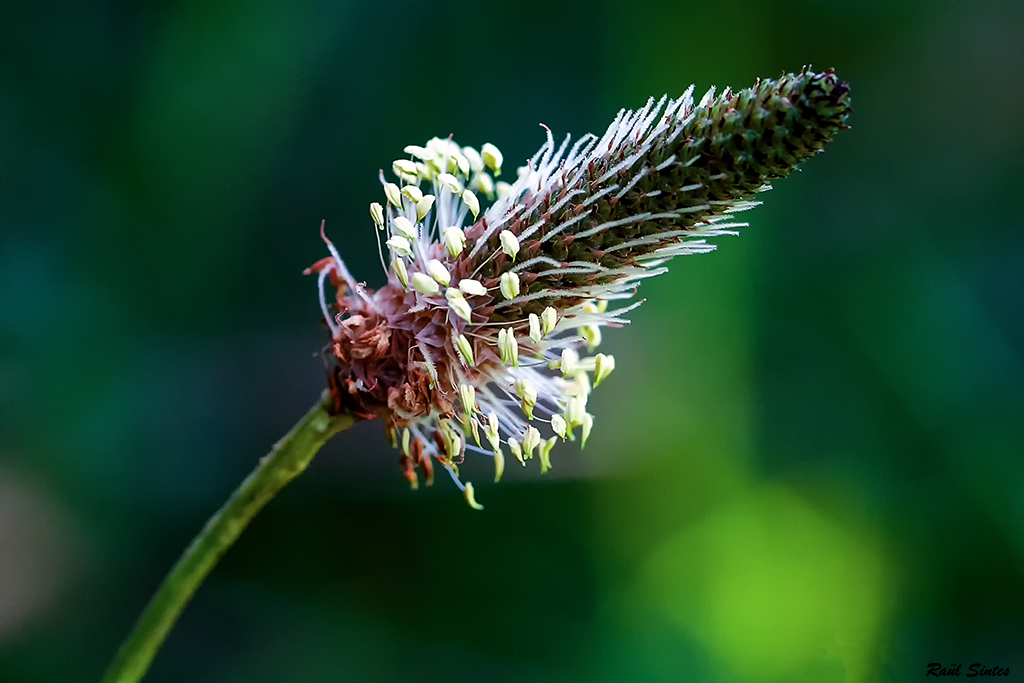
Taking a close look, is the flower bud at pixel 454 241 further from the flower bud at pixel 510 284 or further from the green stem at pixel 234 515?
the green stem at pixel 234 515

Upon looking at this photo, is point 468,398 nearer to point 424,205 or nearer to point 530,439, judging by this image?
point 530,439

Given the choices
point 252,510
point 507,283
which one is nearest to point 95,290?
point 252,510

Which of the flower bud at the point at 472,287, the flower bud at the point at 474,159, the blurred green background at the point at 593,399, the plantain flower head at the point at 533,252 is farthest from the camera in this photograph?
the blurred green background at the point at 593,399

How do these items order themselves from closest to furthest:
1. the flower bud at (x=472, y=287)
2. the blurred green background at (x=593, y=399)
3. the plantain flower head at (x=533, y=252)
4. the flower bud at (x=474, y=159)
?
the plantain flower head at (x=533, y=252)
the flower bud at (x=472, y=287)
the flower bud at (x=474, y=159)
the blurred green background at (x=593, y=399)

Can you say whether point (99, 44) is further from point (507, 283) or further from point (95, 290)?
point (507, 283)

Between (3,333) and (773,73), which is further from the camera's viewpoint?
(773,73)

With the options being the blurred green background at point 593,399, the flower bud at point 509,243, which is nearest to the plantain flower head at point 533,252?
the flower bud at point 509,243

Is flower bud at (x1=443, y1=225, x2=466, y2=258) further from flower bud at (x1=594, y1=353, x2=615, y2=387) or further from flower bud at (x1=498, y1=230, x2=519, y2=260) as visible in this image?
flower bud at (x1=594, y1=353, x2=615, y2=387)
